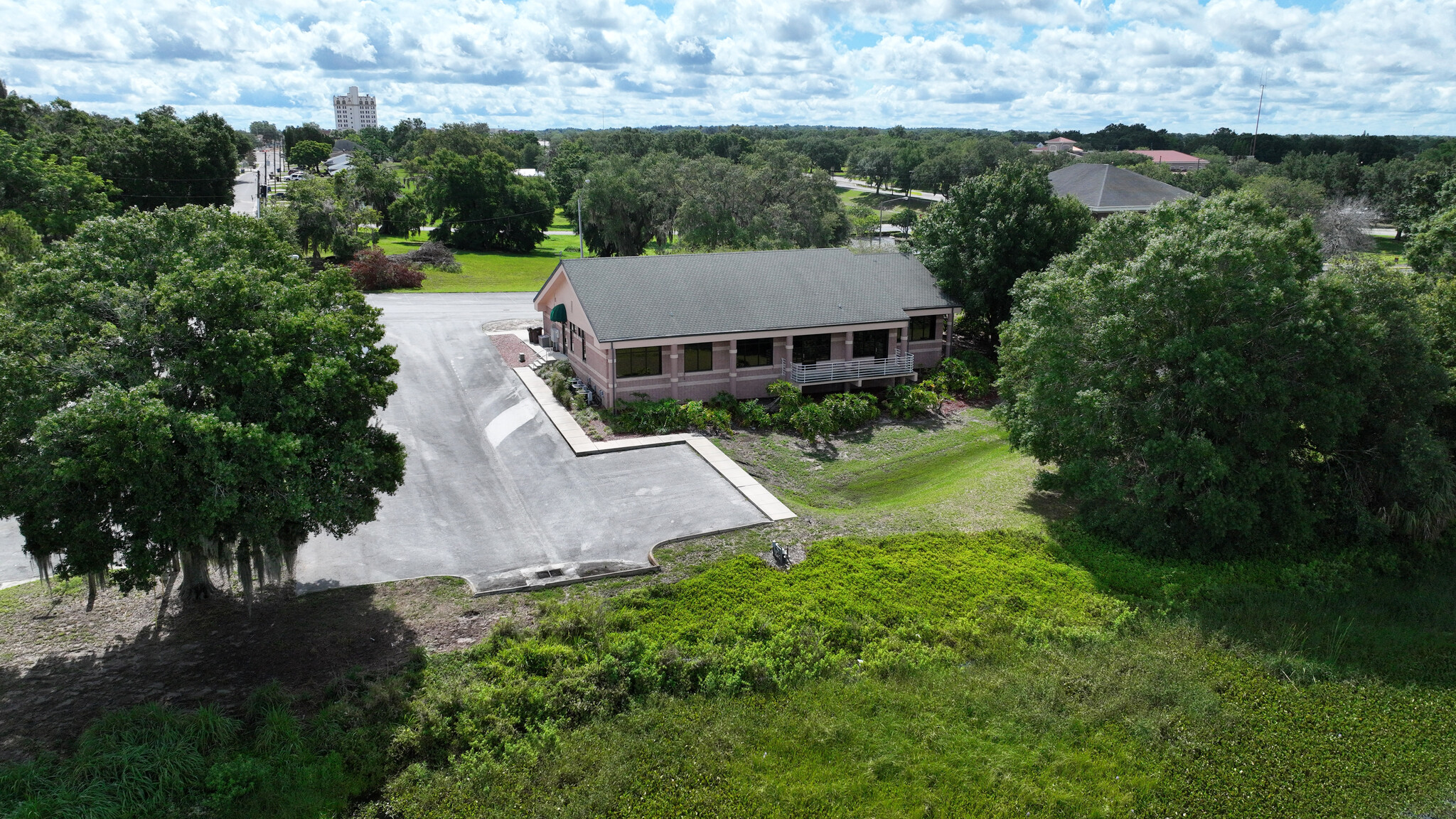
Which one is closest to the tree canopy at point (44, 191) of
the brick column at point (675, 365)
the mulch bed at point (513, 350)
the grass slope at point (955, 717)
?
the mulch bed at point (513, 350)

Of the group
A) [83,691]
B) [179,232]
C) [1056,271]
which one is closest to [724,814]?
[83,691]

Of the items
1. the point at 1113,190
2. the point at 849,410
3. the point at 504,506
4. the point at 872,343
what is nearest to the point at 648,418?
the point at 504,506

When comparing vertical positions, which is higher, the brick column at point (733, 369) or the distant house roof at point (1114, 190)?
the distant house roof at point (1114, 190)

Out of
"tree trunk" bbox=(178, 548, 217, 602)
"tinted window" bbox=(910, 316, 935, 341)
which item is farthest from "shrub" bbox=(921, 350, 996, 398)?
"tree trunk" bbox=(178, 548, 217, 602)

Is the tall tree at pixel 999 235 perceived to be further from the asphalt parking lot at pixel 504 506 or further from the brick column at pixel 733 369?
the asphalt parking lot at pixel 504 506

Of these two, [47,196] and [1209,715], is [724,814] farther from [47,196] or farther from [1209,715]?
[47,196]

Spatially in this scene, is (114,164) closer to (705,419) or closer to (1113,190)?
(705,419)

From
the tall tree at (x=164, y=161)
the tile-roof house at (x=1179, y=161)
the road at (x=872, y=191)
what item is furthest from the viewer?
the tile-roof house at (x=1179, y=161)
